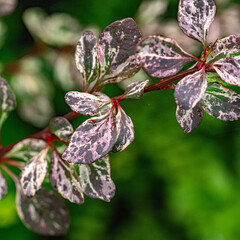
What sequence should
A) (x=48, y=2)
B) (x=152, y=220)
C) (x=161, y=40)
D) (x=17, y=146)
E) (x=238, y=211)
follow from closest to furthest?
(x=161, y=40)
(x=17, y=146)
(x=238, y=211)
(x=48, y=2)
(x=152, y=220)

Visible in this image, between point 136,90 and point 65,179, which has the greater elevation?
point 136,90

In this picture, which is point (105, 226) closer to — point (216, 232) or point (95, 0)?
point (216, 232)

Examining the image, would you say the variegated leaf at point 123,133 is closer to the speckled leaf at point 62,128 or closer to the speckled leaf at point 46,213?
the speckled leaf at point 62,128

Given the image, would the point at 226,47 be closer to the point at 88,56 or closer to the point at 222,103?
the point at 222,103

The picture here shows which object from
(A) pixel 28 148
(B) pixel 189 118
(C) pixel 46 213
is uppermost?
(B) pixel 189 118

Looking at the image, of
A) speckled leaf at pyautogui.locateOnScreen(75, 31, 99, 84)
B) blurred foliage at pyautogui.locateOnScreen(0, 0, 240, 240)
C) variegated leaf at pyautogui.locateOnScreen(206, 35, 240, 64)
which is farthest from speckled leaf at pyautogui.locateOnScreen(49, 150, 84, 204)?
blurred foliage at pyautogui.locateOnScreen(0, 0, 240, 240)

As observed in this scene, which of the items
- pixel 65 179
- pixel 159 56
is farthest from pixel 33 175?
pixel 159 56

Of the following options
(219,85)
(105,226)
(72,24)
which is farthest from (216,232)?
(219,85)
